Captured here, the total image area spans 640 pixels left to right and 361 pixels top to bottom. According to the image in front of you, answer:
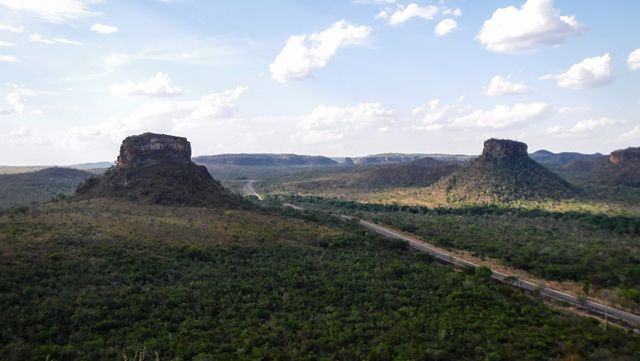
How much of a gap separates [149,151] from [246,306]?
63686 mm

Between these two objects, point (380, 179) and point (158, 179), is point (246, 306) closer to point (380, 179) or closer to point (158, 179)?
point (158, 179)

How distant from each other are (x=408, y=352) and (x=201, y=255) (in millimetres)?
27774

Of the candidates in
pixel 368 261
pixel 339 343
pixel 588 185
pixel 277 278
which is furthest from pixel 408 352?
pixel 588 185

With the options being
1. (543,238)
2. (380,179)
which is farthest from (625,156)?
(543,238)

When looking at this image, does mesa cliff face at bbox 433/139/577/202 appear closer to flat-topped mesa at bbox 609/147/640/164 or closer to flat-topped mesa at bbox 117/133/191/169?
flat-topped mesa at bbox 609/147/640/164

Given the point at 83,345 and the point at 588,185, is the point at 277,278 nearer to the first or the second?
the point at 83,345

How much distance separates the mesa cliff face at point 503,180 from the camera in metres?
132

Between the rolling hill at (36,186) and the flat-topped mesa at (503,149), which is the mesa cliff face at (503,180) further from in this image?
the rolling hill at (36,186)

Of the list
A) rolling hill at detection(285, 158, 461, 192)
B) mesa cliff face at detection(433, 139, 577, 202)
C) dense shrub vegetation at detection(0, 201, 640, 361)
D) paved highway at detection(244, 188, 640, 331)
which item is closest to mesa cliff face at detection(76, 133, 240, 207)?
dense shrub vegetation at detection(0, 201, 640, 361)

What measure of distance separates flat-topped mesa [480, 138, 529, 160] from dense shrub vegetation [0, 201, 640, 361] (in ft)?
339

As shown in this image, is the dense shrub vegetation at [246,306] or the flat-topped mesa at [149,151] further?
the flat-topped mesa at [149,151]

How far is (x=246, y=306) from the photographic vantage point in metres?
37.2

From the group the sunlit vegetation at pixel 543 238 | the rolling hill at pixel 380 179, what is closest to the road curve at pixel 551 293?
the sunlit vegetation at pixel 543 238

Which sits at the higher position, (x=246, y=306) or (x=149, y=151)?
(x=149, y=151)
